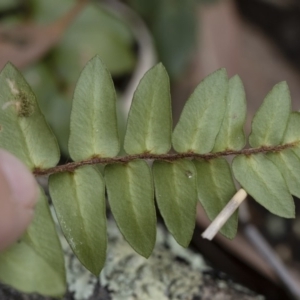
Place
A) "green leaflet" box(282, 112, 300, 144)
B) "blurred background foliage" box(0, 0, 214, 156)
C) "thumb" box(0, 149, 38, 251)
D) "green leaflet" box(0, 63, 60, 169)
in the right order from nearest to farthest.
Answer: "thumb" box(0, 149, 38, 251), "green leaflet" box(0, 63, 60, 169), "green leaflet" box(282, 112, 300, 144), "blurred background foliage" box(0, 0, 214, 156)

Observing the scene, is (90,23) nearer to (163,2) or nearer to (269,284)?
(163,2)

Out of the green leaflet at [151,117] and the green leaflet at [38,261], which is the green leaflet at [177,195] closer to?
the green leaflet at [151,117]

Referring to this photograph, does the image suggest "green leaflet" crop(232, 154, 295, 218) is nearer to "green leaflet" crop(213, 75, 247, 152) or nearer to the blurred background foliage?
"green leaflet" crop(213, 75, 247, 152)

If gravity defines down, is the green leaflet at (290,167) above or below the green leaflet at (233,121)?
below

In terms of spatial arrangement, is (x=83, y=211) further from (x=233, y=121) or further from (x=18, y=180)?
(x=233, y=121)

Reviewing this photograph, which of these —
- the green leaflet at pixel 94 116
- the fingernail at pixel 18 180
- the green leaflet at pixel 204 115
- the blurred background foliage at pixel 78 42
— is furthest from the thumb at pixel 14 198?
the blurred background foliage at pixel 78 42

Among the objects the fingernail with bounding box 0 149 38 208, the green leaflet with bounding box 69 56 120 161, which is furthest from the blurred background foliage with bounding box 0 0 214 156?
the fingernail with bounding box 0 149 38 208
